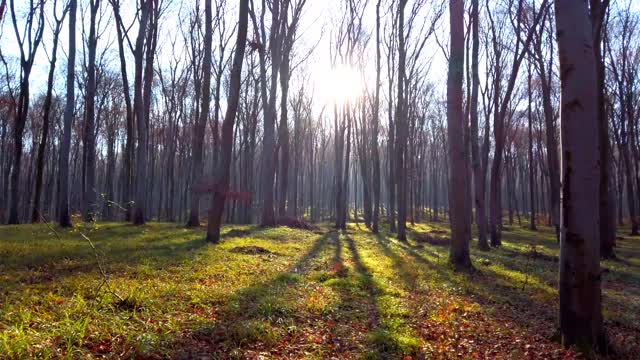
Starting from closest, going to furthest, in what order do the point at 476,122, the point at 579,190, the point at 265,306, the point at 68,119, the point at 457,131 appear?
the point at 579,190, the point at 265,306, the point at 457,131, the point at 68,119, the point at 476,122

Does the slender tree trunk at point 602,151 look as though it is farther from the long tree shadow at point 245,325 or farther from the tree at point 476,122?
the long tree shadow at point 245,325

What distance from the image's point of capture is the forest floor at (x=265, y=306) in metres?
4.23

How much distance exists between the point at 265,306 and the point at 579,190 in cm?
379

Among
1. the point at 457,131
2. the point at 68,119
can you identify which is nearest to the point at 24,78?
the point at 68,119

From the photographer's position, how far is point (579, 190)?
178 inches

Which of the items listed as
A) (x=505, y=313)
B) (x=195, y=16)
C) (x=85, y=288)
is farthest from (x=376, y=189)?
(x=85, y=288)

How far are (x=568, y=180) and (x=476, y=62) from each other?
12.1 metres

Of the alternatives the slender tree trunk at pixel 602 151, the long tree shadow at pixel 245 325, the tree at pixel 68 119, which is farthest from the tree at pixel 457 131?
the tree at pixel 68 119

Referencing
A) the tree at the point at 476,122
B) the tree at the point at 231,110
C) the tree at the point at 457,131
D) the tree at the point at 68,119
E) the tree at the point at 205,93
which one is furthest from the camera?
the tree at the point at 205,93

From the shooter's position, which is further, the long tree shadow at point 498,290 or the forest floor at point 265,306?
the long tree shadow at point 498,290

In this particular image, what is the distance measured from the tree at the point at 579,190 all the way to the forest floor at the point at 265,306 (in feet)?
1.27

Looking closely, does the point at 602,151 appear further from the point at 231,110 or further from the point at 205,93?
the point at 205,93

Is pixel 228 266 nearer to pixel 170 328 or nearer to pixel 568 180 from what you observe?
pixel 170 328

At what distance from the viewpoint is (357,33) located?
24094 mm
